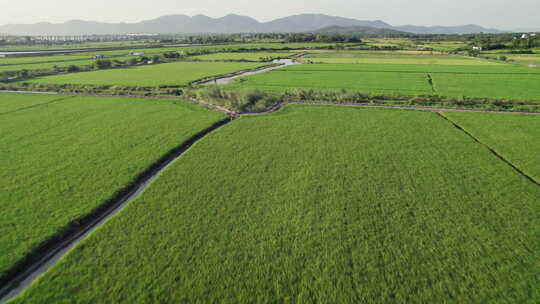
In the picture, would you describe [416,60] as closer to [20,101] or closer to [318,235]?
[318,235]

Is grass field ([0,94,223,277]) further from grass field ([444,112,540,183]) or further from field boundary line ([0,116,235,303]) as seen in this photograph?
grass field ([444,112,540,183])

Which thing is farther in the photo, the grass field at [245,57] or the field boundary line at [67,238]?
the grass field at [245,57]

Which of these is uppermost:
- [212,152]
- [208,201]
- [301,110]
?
[301,110]

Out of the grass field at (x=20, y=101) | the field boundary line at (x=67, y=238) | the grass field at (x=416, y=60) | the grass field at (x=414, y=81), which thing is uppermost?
the grass field at (x=416, y=60)

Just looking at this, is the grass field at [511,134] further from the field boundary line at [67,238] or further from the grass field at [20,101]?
the grass field at [20,101]

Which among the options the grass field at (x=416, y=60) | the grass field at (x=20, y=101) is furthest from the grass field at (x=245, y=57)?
the grass field at (x=20, y=101)

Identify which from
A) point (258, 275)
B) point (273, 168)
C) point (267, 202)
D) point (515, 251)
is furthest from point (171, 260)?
point (515, 251)

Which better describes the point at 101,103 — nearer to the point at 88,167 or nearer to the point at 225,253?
the point at 88,167
